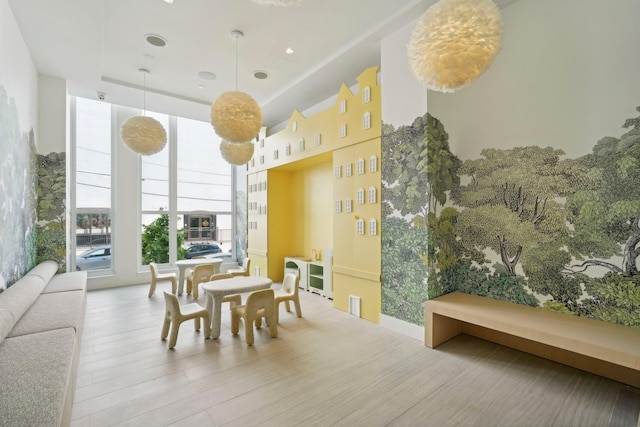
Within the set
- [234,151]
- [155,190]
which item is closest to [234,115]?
[234,151]

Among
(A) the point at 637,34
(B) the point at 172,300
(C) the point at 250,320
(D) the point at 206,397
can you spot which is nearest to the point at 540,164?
(A) the point at 637,34

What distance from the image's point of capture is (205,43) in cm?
411

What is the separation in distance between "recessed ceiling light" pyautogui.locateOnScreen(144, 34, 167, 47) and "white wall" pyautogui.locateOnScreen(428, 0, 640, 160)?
12.1 ft

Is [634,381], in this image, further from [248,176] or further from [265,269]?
[248,176]

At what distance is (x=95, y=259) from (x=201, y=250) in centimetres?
217

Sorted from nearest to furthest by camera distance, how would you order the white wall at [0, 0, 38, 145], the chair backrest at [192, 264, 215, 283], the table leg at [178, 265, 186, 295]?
the white wall at [0, 0, 38, 145] < the chair backrest at [192, 264, 215, 283] < the table leg at [178, 265, 186, 295]

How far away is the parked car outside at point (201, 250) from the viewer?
24.0ft

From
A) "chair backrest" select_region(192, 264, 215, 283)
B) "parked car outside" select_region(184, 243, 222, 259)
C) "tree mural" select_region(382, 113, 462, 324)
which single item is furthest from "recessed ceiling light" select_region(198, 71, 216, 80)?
"parked car outside" select_region(184, 243, 222, 259)

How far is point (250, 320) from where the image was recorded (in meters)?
3.41

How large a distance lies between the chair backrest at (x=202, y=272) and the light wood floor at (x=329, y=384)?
1.58m

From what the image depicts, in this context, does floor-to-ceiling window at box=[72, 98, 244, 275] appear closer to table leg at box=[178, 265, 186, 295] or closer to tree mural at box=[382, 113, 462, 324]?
table leg at box=[178, 265, 186, 295]

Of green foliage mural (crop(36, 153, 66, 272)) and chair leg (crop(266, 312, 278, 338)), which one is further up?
green foliage mural (crop(36, 153, 66, 272))

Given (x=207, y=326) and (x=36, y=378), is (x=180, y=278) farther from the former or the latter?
(x=36, y=378)

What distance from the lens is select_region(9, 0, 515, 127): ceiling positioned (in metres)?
3.35
